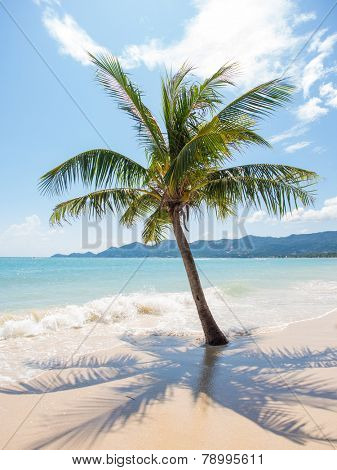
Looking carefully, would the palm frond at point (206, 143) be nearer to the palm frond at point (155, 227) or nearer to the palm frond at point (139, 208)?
the palm frond at point (139, 208)

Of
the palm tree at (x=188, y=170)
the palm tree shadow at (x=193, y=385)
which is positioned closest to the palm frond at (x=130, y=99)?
the palm tree at (x=188, y=170)

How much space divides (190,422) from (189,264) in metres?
3.85

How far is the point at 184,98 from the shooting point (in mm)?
6695

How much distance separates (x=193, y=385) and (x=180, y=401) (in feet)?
1.93

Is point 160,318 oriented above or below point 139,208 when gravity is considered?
below

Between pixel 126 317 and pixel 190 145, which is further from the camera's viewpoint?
pixel 126 317

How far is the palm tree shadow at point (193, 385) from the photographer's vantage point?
3.34 meters

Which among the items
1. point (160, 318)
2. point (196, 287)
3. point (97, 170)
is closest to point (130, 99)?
point (97, 170)

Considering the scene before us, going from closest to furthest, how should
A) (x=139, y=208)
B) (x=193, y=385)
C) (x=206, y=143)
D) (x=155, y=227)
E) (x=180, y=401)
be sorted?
(x=180, y=401) < (x=193, y=385) < (x=206, y=143) < (x=139, y=208) < (x=155, y=227)

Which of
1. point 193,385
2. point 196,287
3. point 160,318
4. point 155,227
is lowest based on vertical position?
point 160,318

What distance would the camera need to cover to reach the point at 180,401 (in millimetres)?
4020

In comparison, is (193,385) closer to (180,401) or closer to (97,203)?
(180,401)

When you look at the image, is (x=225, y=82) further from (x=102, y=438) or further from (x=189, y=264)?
(x=102, y=438)
